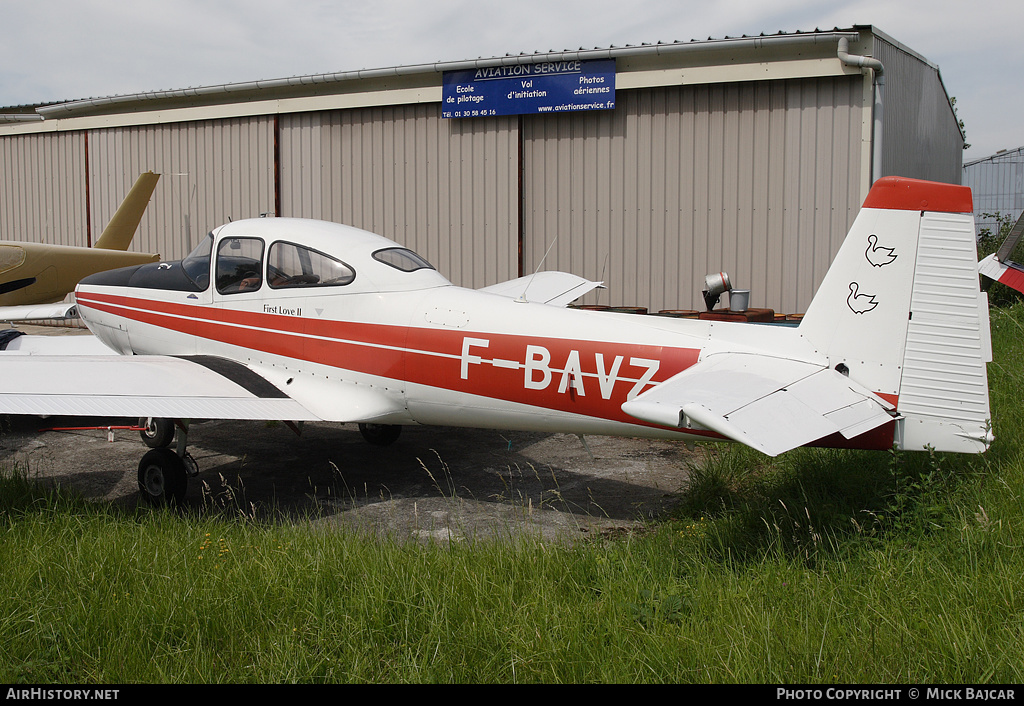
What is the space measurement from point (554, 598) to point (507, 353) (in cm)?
212

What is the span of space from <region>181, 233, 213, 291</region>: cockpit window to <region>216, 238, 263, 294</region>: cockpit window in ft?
0.47

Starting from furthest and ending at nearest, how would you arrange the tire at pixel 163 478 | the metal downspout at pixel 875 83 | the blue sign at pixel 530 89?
the blue sign at pixel 530 89 → the metal downspout at pixel 875 83 → the tire at pixel 163 478

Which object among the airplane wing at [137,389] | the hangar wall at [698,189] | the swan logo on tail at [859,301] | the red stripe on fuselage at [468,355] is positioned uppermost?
the hangar wall at [698,189]

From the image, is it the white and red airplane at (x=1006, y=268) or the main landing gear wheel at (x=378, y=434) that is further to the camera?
the white and red airplane at (x=1006, y=268)

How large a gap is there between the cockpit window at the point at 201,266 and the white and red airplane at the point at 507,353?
16 millimetres

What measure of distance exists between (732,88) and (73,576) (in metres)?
8.92

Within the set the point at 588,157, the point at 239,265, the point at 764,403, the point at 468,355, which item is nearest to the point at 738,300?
the point at 588,157

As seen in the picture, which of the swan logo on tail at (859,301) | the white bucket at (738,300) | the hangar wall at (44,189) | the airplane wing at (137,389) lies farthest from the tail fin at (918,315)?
the hangar wall at (44,189)

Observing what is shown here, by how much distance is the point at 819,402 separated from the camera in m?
3.95

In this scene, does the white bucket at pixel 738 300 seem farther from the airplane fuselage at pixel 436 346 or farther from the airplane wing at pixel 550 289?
the airplane fuselage at pixel 436 346

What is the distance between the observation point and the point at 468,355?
555 centimetres

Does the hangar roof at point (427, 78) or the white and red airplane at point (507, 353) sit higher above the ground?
the hangar roof at point (427, 78)

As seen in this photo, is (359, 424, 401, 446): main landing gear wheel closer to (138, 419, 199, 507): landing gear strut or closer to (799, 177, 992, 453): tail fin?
(138, 419, 199, 507): landing gear strut

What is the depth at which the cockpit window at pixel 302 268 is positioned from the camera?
242 inches
